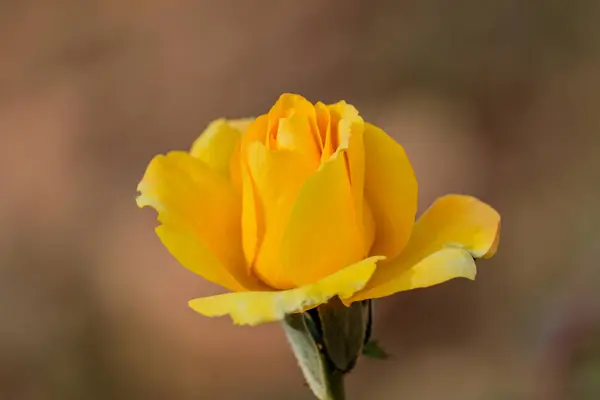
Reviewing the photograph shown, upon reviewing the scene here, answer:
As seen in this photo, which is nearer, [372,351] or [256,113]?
[372,351]

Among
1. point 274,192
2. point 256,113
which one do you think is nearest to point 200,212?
point 274,192

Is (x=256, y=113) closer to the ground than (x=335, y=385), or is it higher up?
higher up

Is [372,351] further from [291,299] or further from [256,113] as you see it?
[256,113]

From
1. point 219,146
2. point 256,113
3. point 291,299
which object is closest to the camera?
point 291,299

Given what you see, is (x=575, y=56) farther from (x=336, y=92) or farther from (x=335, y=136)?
(x=335, y=136)

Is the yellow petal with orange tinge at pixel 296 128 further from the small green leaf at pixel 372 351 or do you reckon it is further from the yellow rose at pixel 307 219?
the small green leaf at pixel 372 351

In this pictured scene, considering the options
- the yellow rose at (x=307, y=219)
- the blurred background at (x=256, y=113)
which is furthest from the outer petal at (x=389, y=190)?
the blurred background at (x=256, y=113)

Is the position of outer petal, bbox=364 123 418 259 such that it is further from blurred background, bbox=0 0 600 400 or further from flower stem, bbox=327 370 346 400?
blurred background, bbox=0 0 600 400

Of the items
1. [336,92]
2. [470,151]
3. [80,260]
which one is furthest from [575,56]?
[80,260]
